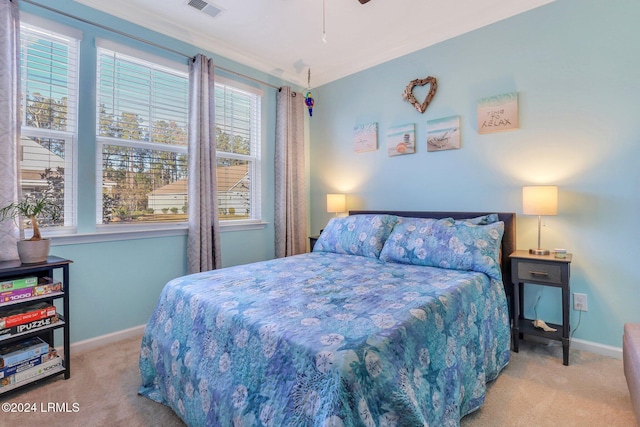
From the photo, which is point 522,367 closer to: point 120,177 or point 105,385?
point 105,385

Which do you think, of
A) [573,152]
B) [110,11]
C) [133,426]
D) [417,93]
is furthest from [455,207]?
[110,11]

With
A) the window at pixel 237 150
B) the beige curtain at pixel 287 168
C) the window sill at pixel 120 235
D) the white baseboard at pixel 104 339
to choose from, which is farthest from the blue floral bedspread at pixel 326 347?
the beige curtain at pixel 287 168

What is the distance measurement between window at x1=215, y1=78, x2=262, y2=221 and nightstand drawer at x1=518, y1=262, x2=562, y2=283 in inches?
103

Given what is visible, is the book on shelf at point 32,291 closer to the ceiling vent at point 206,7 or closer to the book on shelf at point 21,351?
the book on shelf at point 21,351

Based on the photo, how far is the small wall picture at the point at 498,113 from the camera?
247 cm

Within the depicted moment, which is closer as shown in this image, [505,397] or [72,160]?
[505,397]

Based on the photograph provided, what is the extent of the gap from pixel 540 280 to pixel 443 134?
1.46 metres

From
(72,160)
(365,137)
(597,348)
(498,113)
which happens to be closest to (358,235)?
(365,137)

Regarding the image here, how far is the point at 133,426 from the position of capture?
149 centimetres

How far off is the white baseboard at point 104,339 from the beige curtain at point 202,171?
2.08ft

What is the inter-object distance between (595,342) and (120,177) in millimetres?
3883

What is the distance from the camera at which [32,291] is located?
1823 millimetres

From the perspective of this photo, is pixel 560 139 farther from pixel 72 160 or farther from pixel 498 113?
pixel 72 160

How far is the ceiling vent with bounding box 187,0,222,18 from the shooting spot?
2400 millimetres
